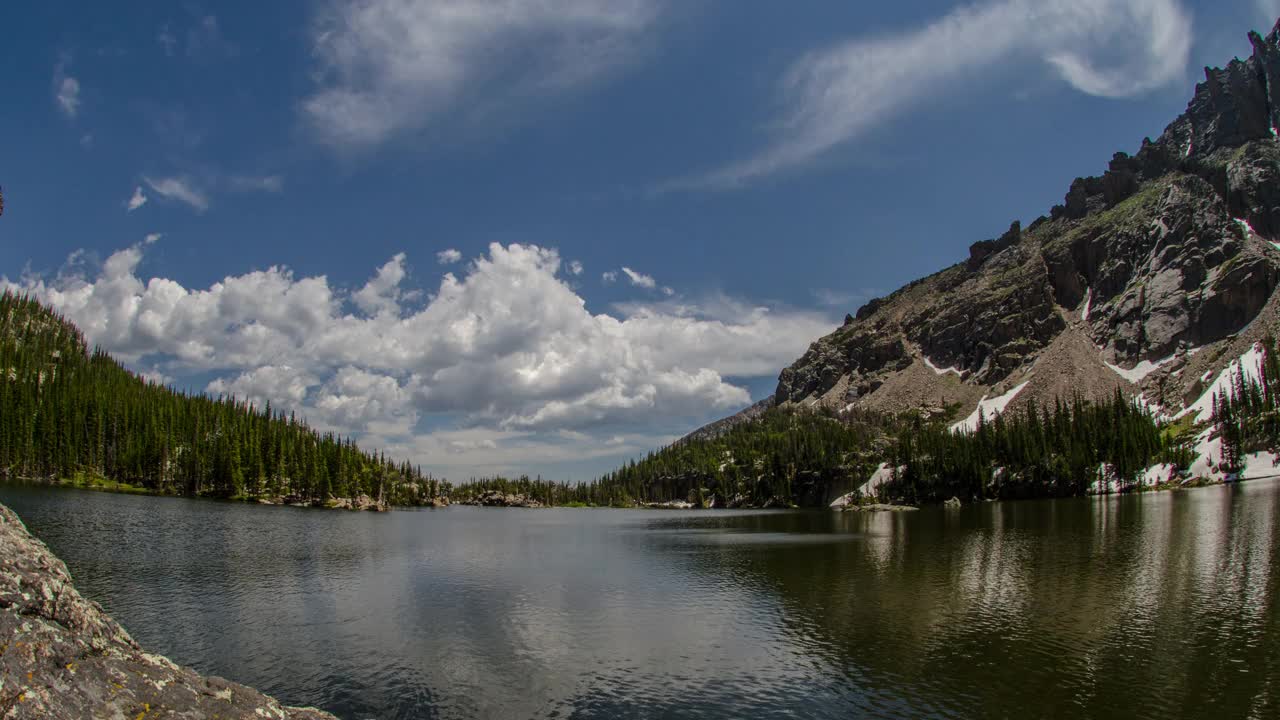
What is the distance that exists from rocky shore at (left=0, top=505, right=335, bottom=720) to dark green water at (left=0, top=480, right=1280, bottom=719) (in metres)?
15.4

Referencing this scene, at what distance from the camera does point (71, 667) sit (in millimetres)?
13195

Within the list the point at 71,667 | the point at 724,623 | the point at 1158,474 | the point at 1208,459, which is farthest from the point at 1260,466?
the point at 71,667

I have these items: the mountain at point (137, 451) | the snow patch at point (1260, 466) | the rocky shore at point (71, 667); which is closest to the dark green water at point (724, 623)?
the rocky shore at point (71, 667)

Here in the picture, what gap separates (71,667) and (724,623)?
1518 inches

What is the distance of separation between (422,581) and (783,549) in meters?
48.9

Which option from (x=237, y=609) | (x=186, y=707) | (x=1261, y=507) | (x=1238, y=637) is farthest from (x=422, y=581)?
(x=1261, y=507)

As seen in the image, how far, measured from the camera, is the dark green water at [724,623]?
3019cm

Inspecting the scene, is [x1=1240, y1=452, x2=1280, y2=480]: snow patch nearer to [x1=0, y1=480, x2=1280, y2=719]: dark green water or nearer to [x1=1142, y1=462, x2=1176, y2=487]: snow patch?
[x1=1142, y1=462, x2=1176, y2=487]: snow patch

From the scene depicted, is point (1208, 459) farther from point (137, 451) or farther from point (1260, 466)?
point (137, 451)

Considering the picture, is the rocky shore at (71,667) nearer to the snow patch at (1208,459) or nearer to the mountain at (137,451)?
the mountain at (137,451)

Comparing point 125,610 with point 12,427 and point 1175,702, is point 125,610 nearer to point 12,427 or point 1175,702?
point 1175,702

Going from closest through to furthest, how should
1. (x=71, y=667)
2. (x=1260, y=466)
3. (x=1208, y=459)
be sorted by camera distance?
(x=71, y=667), (x=1260, y=466), (x=1208, y=459)

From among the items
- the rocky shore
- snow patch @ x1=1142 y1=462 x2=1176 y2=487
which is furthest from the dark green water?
snow patch @ x1=1142 y1=462 x2=1176 y2=487

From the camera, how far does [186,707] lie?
47.1 feet
